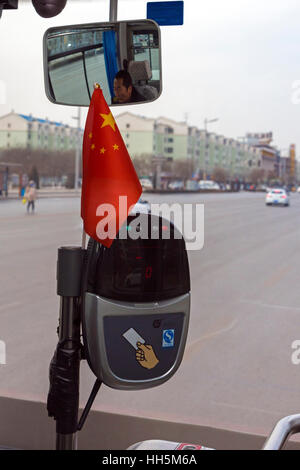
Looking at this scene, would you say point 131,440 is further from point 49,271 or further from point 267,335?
point 49,271

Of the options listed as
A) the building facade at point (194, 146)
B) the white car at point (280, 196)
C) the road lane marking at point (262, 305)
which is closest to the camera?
the building facade at point (194, 146)

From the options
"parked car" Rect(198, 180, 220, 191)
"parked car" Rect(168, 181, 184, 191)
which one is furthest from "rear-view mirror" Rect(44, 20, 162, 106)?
"parked car" Rect(198, 180, 220, 191)

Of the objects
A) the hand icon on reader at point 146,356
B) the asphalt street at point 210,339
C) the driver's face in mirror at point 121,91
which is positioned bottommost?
the asphalt street at point 210,339

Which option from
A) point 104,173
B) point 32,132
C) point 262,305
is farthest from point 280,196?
point 104,173

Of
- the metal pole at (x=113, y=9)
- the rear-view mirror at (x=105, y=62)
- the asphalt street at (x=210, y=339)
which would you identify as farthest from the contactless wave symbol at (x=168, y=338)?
the metal pole at (x=113, y=9)

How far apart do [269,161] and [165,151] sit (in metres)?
0.42

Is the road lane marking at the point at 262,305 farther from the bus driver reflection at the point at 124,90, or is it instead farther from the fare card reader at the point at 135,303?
the fare card reader at the point at 135,303

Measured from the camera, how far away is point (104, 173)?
1081mm

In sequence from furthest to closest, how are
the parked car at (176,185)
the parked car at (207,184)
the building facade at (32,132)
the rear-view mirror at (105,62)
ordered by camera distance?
the parked car at (207,184), the parked car at (176,185), the building facade at (32,132), the rear-view mirror at (105,62)

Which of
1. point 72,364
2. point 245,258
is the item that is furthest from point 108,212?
point 245,258

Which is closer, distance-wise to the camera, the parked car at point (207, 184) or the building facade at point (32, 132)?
the building facade at point (32, 132)

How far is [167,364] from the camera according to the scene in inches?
41.6

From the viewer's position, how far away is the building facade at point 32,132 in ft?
6.44

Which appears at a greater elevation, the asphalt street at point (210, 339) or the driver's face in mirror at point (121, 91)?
the driver's face in mirror at point (121, 91)
